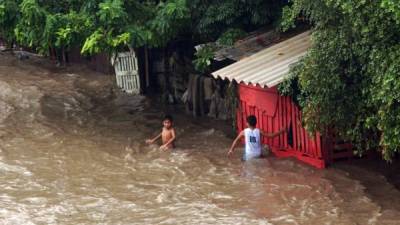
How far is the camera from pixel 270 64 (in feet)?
36.6

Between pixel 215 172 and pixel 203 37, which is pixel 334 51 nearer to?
pixel 215 172

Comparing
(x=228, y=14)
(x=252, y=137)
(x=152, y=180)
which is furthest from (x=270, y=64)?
(x=152, y=180)

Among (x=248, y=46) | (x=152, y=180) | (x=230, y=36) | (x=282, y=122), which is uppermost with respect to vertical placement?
(x=230, y=36)

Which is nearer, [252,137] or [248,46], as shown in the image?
[252,137]

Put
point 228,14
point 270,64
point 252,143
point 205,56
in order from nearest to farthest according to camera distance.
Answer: point 270,64
point 252,143
point 205,56
point 228,14

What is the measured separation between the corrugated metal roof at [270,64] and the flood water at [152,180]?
1612mm

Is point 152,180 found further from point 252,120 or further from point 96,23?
point 96,23

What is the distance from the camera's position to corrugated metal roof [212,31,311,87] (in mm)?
10516

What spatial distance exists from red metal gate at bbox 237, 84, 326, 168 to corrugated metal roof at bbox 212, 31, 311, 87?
0.55 metres

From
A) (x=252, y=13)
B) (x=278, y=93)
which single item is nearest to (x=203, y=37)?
(x=252, y=13)

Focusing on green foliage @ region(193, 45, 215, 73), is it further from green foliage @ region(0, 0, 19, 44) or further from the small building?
green foliage @ region(0, 0, 19, 44)

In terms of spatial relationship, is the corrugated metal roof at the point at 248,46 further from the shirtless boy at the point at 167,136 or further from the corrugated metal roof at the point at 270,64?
the shirtless boy at the point at 167,136

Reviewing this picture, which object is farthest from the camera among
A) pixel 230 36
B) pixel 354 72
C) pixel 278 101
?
pixel 230 36

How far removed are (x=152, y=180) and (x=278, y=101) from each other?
99.2 inches
